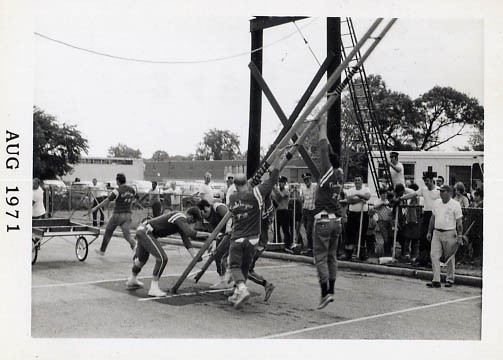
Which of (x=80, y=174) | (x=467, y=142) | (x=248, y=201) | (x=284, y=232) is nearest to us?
(x=248, y=201)

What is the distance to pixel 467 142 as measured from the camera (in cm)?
1530

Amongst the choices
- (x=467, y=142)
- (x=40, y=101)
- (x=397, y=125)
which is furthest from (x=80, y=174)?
(x=40, y=101)

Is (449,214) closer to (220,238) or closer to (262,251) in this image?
(262,251)

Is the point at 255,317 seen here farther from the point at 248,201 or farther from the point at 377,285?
the point at 377,285

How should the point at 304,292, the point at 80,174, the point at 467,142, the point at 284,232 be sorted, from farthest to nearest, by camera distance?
the point at 80,174 → the point at 467,142 → the point at 284,232 → the point at 304,292

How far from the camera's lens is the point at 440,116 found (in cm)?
1597

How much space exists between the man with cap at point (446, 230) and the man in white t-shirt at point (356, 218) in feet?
7.66

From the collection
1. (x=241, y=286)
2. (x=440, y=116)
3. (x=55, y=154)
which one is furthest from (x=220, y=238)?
(x=55, y=154)

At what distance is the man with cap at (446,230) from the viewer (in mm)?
10438

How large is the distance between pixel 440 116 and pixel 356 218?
4.61 meters

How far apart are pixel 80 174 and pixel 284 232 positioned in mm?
12901

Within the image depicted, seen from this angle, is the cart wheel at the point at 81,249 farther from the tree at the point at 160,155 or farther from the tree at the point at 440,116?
the tree at the point at 160,155

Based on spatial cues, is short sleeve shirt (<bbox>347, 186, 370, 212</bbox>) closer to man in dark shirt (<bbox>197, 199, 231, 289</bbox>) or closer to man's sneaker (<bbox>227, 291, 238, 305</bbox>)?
man in dark shirt (<bbox>197, 199, 231, 289</bbox>)

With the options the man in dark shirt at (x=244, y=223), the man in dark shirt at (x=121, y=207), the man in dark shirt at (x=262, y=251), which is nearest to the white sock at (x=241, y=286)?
the man in dark shirt at (x=244, y=223)
